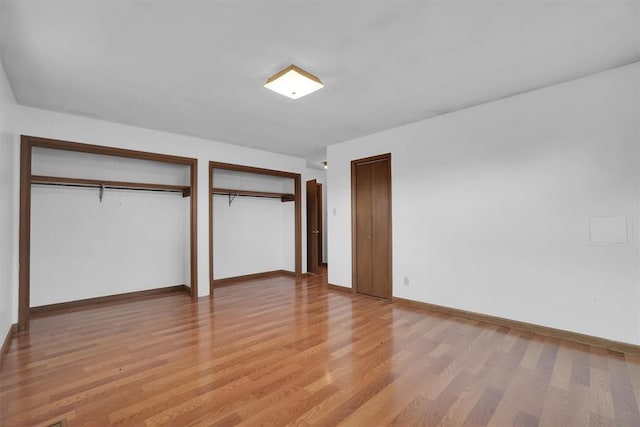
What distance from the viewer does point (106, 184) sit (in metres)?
4.25

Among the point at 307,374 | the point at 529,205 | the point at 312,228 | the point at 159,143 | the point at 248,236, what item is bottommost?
the point at 307,374

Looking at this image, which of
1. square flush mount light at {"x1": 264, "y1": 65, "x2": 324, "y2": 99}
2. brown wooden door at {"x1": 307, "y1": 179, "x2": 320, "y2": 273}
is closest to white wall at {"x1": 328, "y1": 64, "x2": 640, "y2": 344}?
square flush mount light at {"x1": 264, "y1": 65, "x2": 324, "y2": 99}

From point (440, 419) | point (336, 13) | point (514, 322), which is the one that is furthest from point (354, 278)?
point (336, 13)

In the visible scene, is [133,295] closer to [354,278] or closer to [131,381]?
[131,381]

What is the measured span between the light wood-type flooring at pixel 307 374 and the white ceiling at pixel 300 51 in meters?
2.64

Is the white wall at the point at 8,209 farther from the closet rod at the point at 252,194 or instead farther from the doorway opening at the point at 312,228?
the doorway opening at the point at 312,228

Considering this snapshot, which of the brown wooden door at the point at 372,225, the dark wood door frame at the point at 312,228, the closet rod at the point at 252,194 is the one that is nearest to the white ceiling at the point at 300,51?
the brown wooden door at the point at 372,225

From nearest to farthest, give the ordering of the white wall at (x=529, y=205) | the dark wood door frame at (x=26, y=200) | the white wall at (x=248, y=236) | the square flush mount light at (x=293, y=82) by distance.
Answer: the square flush mount light at (x=293, y=82)
the white wall at (x=529, y=205)
the dark wood door frame at (x=26, y=200)
the white wall at (x=248, y=236)

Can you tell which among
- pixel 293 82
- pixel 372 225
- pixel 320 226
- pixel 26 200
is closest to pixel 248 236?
pixel 320 226

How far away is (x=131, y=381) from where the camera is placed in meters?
2.19

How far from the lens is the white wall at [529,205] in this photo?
267cm

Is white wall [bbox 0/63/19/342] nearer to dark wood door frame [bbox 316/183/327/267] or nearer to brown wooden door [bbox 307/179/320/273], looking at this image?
brown wooden door [bbox 307/179/320/273]

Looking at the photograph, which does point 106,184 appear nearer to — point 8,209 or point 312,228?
point 8,209

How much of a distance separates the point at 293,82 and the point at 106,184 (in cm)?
344
